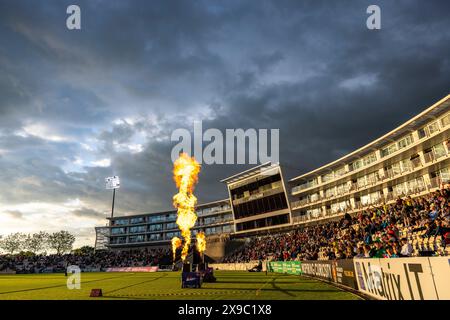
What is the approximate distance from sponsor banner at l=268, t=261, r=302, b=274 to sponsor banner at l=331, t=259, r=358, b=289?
1019cm

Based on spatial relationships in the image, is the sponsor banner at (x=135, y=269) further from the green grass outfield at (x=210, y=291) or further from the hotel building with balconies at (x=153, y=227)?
the green grass outfield at (x=210, y=291)

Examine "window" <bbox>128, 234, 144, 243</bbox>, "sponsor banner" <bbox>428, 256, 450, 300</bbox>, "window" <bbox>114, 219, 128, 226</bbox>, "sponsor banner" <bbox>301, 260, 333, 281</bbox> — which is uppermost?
"window" <bbox>114, 219, 128, 226</bbox>

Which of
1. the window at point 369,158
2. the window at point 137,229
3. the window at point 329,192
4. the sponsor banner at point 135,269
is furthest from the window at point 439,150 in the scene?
the window at point 137,229

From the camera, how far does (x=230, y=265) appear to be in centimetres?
5519

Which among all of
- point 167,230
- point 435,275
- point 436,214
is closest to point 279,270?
point 436,214

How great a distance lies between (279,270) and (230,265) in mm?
21776

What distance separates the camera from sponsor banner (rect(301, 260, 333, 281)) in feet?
62.7

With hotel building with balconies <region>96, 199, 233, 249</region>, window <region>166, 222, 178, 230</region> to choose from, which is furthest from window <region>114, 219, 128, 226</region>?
window <region>166, 222, 178, 230</region>

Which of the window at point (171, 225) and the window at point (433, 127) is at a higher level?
the window at point (433, 127)

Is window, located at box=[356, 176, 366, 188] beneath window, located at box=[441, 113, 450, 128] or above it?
beneath

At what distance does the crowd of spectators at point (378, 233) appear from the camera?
15.3 meters

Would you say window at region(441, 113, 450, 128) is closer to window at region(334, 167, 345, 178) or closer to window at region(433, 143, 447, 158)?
window at region(433, 143, 447, 158)

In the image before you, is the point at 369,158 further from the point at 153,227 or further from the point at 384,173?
the point at 153,227

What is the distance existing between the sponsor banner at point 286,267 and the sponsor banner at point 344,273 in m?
10.2
